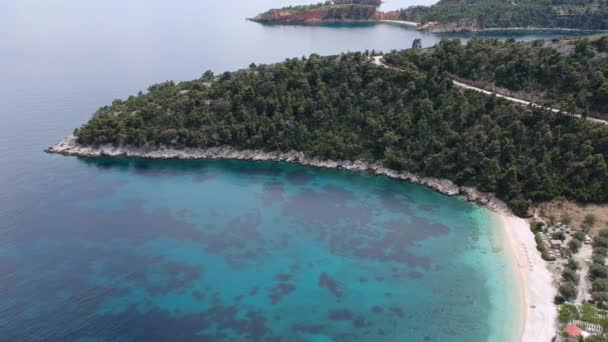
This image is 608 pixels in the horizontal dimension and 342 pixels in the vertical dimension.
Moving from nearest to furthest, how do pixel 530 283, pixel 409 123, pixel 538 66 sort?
1. pixel 530 283
2. pixel 409 123
3. pixel 538 66

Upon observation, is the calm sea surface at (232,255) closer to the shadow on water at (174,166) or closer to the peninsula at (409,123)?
the shadow on water at (174,166)

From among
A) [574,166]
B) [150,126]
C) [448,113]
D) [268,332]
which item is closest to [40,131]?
[150,126]

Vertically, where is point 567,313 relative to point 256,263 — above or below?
below

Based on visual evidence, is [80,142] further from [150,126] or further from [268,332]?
[268,332]

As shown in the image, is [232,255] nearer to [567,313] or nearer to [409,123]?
[567,313]

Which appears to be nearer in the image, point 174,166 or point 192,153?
point 174,166

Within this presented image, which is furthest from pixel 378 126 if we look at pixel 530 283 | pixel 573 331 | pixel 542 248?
pixel 573 331
